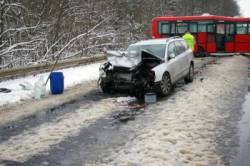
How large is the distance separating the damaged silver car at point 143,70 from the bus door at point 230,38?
15.3 m

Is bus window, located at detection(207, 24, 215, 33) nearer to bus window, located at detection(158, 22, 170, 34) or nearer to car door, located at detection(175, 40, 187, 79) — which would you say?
bus window, located at detection(158, 22, 170, 34)

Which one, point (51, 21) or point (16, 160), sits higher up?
point (51, 21)

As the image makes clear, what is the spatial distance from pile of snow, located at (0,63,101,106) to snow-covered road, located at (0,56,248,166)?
7.02 feet

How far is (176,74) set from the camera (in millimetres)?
13312

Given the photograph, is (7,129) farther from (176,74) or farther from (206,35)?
(206,35)

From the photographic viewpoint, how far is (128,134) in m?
7.82

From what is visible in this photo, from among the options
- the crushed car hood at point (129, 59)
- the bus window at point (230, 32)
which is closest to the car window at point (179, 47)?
the crushed car hood at point (129, 59)

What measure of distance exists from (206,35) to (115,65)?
1710 centimetres

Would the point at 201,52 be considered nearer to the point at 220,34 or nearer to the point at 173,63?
the point at 220,34

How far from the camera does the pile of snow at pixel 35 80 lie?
40.5 ft

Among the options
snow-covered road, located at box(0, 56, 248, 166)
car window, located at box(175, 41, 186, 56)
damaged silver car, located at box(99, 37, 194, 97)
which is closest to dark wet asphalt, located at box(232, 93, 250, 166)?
snow-covered road, located at box(0, 56, 248, 166)

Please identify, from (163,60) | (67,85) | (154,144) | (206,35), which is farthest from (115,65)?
(206,35)

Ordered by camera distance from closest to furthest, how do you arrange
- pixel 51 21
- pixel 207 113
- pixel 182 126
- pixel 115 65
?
1. pixel 182 126
2. pixel 207 113
3. pixel 115 65
4. pixel 51 21

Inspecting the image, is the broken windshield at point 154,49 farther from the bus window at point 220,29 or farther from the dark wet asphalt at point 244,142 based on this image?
the bus window at point 220,29
